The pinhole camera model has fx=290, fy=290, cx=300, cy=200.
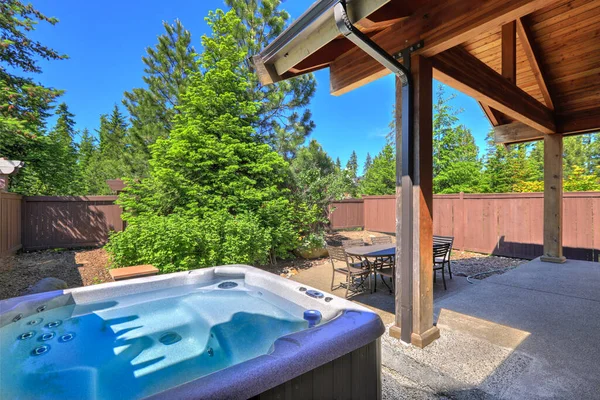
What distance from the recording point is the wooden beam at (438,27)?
2.05 m

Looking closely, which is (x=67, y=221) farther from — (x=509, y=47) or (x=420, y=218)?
(x=509, y=47)

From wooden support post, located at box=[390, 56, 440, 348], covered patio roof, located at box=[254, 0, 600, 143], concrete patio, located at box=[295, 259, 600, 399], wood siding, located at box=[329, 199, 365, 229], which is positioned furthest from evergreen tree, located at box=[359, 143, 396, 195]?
wooden support post, located at box=[390, 56, 440, 348]

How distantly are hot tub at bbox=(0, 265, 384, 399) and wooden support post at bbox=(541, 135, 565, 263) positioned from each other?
17.8 feet

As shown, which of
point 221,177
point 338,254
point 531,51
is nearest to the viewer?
point 531,51

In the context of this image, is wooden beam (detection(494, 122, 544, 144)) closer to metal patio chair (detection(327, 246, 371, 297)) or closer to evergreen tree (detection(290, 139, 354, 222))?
evergreen tree (detection(290, 139, 354, 222))

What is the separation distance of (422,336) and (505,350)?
0.70 metres

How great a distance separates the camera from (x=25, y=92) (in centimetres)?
807

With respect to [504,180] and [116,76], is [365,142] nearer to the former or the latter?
[504,180]

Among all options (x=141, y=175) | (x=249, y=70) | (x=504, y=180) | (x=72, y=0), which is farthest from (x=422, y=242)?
(x=504, y=180)

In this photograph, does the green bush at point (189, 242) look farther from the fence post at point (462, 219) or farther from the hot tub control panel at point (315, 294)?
the fence post at point (462, 219)

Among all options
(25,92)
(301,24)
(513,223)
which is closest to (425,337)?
(301,24)

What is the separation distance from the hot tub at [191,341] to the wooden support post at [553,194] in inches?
213

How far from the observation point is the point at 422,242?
2.53m

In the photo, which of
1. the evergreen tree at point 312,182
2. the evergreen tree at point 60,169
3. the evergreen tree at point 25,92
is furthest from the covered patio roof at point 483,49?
the evergreen tree at point 60,169
